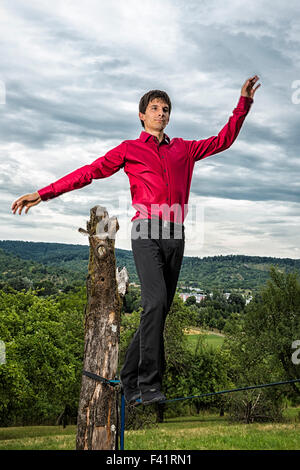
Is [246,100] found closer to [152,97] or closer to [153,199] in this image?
[152,97]

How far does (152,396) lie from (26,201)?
1.87 m

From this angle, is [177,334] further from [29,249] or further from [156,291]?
[29,249]

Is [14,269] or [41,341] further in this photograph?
[14,269]

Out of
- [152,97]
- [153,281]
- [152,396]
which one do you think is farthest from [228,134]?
[152,396]

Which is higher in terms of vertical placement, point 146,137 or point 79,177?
point 146,137

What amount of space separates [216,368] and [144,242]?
35.6 meters

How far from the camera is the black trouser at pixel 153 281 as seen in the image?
11.2 feet

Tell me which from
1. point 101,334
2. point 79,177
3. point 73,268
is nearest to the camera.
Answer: point 79,177

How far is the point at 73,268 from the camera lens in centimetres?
7862

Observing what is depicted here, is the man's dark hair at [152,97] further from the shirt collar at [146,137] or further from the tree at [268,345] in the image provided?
the tree at [268,345]

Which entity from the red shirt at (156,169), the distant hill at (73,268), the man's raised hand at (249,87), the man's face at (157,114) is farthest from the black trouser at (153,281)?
the distant hill at (73,268)

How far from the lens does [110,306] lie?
15.6 ft

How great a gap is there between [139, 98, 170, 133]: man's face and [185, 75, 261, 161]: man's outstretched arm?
0.96 feet

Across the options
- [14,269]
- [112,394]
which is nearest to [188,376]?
[112,394]
